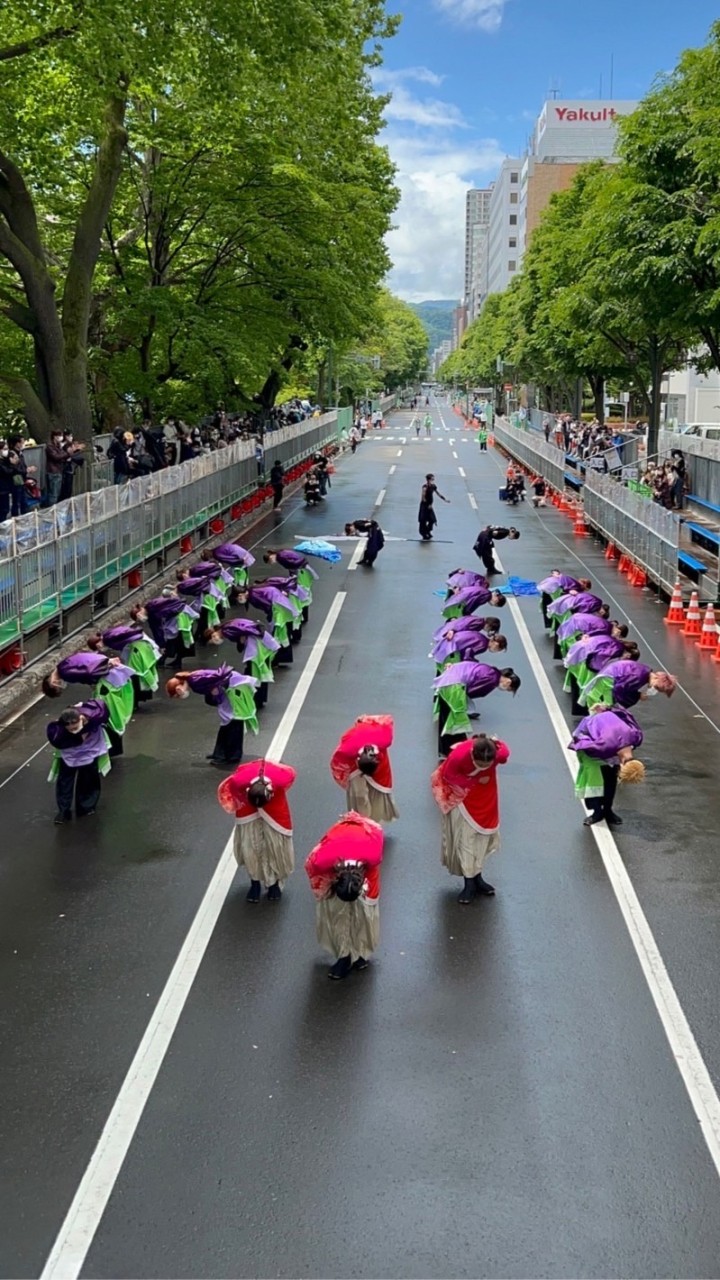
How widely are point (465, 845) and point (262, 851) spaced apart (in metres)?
1.54

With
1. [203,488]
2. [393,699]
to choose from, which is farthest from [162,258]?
[393,699]

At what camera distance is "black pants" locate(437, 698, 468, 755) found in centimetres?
1241

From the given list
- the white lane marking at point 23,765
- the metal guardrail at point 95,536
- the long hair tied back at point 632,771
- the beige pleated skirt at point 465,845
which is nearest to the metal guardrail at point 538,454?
the metal guardrail at point 95,536

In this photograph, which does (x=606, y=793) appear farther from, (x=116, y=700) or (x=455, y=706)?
(x=116, y=700)

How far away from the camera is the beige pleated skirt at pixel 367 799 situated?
1003 cm

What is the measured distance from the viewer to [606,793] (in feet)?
34.6

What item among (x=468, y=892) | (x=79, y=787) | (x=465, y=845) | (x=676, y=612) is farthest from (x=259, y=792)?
(x=676, y=612)

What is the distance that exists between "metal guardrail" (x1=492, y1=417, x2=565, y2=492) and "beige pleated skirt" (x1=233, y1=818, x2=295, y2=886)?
107 ft

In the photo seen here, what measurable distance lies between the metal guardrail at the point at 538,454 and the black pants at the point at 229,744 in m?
29.6

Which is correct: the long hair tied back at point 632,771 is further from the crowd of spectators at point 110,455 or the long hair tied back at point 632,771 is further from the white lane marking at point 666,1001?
the crowd of spectators at point 110,455

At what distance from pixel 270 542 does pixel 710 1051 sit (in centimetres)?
2281

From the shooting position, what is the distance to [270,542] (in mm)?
28750

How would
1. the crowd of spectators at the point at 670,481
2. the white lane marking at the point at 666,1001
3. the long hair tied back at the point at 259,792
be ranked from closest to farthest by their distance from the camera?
the white lane marking at the point at 666,1001 → the long hair tied back at the point at 259,792 → the crowd of spectators at the point at 670,481

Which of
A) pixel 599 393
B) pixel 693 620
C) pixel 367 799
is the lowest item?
pixel 367 799
